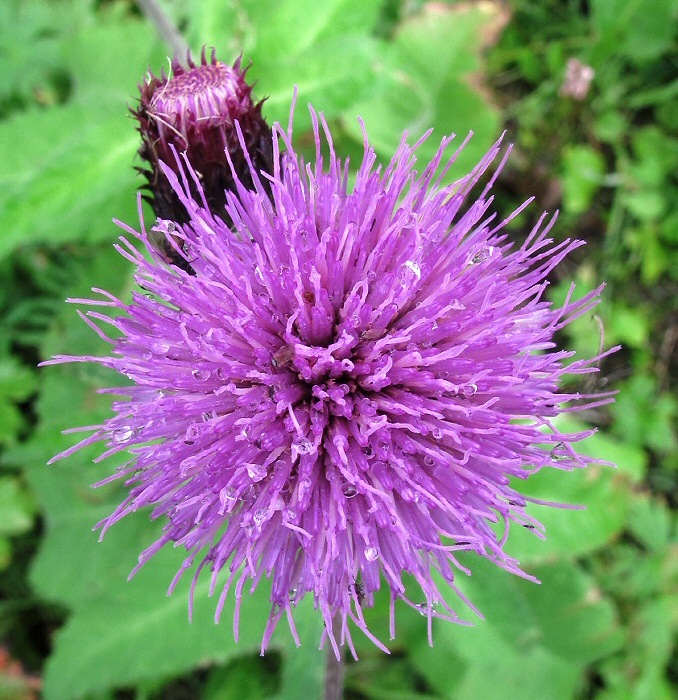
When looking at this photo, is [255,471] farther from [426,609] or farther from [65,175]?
[65,175]

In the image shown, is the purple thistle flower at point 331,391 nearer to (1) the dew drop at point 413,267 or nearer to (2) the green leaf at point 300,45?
(1) the dew drop at point 413,267

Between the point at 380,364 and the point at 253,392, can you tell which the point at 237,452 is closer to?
the point at 253,392

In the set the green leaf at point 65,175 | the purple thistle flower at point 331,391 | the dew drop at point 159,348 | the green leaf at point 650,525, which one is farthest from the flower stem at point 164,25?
the green leaf at point 650,525

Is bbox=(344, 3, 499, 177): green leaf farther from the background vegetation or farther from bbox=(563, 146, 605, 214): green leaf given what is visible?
bbox=(563, 146, 605, 214): green leaf

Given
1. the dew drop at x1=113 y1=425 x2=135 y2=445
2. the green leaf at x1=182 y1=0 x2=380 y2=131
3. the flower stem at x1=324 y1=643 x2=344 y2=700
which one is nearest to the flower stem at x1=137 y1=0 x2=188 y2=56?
the green leaf at x1=182 y1=0 x2=380 y2=131

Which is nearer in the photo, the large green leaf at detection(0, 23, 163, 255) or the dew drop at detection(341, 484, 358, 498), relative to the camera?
the dew drop at detection(341, 484, 358, 498)

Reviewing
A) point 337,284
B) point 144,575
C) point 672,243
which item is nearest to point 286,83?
point 337,284

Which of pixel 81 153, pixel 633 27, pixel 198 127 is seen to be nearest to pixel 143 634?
pixel 81 153
